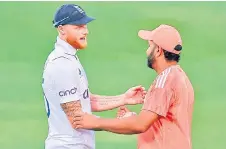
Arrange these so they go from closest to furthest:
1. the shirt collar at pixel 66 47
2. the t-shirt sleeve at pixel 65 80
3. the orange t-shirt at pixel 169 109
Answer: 1. the orange t-shirt at pixel 169 109
2. the t-shirt sleeve at pixel 65 80
3. the shirt collar at pixel 66 47

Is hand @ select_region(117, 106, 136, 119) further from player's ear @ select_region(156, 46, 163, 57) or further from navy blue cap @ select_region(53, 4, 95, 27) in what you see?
navy blue cap @ select_region(53, 4, 95, 27)

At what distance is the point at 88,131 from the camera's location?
7.28 metres

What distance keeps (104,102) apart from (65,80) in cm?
92

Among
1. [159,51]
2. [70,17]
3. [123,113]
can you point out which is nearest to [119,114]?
[123,113]

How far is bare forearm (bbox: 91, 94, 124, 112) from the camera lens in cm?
782

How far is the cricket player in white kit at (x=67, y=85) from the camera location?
23.2 feet

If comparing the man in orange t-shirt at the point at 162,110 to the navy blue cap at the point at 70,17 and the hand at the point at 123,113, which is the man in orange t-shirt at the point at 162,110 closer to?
the hand at the point at 123,113

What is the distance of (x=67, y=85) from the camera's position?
277 inches

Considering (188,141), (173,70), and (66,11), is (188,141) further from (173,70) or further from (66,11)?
(66,11)

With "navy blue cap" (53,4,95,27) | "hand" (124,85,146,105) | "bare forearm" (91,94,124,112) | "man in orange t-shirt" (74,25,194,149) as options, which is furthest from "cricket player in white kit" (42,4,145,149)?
"hand" (124,85,146,105)

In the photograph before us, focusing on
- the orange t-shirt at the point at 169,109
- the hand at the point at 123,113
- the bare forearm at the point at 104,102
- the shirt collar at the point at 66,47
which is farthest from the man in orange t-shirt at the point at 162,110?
the bare forearm at the point at 104,102

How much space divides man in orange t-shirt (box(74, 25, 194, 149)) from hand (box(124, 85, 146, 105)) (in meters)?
0.62

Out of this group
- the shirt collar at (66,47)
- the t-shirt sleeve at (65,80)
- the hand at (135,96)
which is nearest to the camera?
the t-shirt sleeve at (65,80)

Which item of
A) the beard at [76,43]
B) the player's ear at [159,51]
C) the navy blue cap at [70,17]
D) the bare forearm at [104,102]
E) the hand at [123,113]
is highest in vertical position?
the navy blue cap at [70,17]
